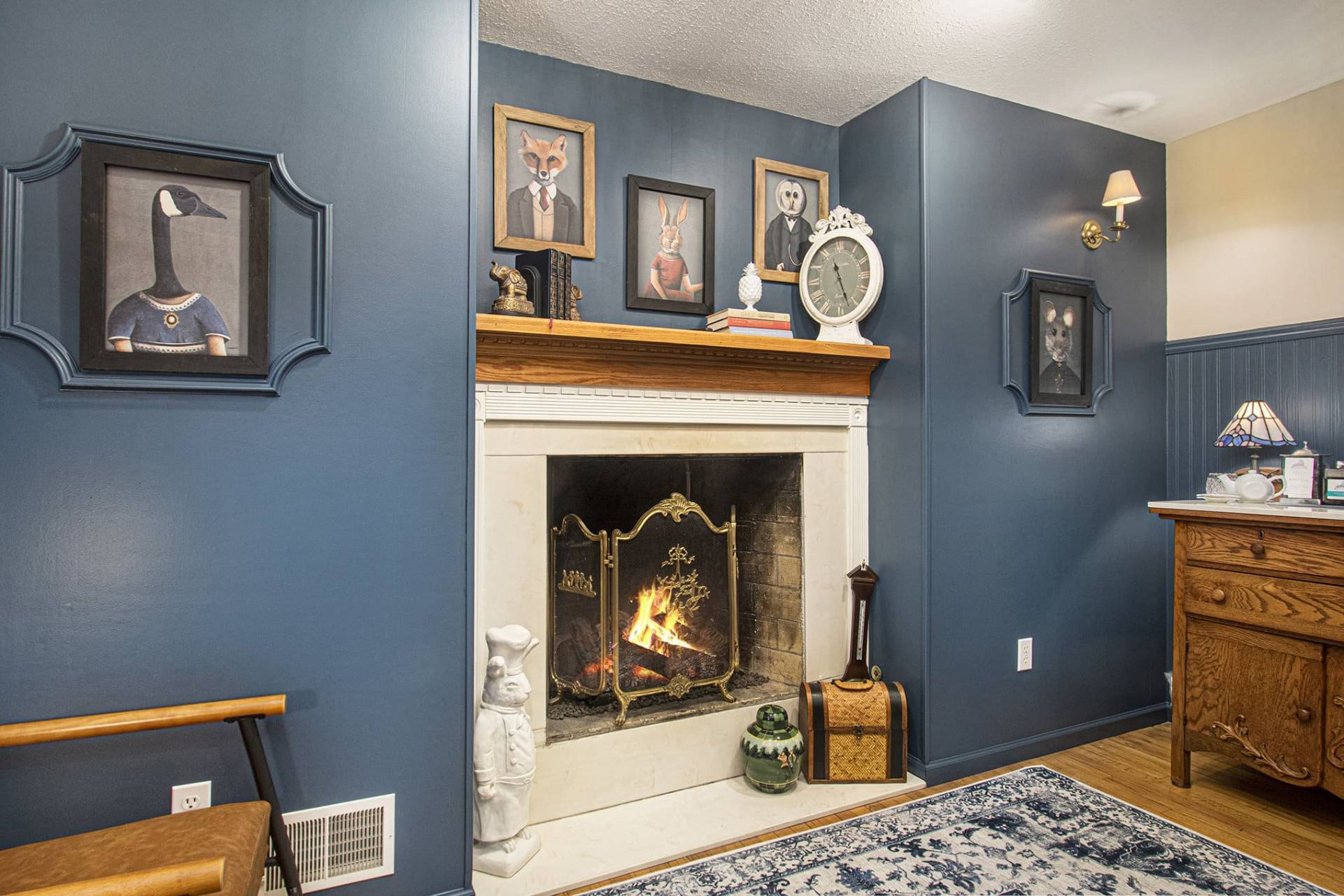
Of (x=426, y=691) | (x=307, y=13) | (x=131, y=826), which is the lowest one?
(x=131, y=826)

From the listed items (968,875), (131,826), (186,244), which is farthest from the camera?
(968,875)

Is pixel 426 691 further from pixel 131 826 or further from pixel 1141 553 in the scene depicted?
pixel 1141 553

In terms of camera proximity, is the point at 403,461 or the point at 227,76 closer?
the point at 227,76

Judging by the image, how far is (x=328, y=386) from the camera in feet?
5.75

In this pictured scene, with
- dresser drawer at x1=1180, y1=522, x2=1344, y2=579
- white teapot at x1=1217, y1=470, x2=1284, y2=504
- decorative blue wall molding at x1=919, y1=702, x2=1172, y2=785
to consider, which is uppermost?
white teapot at x1=1217, y1=470, x2=1284, y2=504

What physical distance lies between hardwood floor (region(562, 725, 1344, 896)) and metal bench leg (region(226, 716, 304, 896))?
29.7 inches

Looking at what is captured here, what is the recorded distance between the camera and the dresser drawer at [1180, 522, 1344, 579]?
86.4 inches

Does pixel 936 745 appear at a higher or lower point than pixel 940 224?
lower

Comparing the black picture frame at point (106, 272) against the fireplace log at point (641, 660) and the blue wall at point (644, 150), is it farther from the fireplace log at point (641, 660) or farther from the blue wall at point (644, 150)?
the fireplace log at point (641, 660)

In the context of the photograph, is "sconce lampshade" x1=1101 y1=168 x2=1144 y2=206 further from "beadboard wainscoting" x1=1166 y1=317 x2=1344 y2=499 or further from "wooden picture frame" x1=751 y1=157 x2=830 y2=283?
"wooden picture frame" x1=751 y1=157 x2=830 y2=283

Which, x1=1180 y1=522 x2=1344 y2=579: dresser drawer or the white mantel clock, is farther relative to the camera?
the white mantel clock

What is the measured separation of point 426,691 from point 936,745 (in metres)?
1.80

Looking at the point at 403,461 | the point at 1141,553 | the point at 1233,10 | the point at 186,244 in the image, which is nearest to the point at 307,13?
the point at 186,244

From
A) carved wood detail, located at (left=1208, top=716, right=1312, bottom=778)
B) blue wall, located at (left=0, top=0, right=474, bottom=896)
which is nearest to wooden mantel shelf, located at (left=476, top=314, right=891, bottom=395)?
blue wall, located at (left=0, top=0, right=474, bottom=896)
